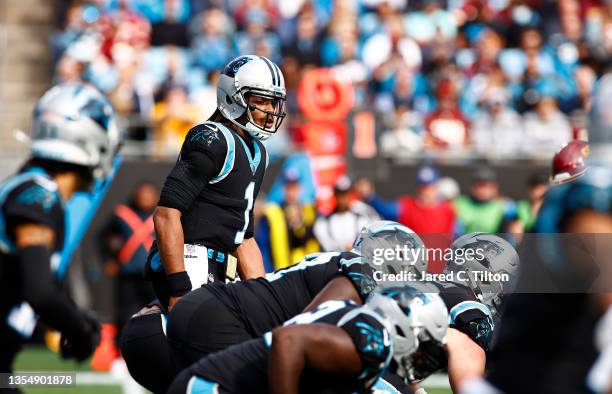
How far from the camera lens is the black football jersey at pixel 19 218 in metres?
4.41

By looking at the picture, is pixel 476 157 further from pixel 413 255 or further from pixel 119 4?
pixel 413 255

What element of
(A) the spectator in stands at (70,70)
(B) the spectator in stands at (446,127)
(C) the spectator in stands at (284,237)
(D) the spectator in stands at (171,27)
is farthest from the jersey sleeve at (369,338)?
(D) the spectator in stands at (171,27)

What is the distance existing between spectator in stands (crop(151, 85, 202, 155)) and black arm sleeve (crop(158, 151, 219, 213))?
744 centimetres

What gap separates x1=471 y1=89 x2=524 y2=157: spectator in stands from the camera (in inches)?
532

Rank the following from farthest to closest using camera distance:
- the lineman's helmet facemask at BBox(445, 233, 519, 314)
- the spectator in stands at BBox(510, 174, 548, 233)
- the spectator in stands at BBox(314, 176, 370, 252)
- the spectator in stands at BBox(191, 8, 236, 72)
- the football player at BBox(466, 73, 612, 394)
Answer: the spectator in stands at BBox(191, 8, 236, 72) → the spectator in stands at BBox(314, 176, 370, 252) → the spectator in stands at BBox(510, 174, 548, 233) → the lineman's helmet facemask at BBox(445, 233, 519, 314) → the football player at BBox(466, 73, 612, 394)

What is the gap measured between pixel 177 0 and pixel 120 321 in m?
5.91

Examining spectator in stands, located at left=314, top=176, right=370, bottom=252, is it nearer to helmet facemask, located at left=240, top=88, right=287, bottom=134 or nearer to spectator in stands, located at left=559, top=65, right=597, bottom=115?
spectator in stands, located at left=559, top=65, right=597, bottom=115

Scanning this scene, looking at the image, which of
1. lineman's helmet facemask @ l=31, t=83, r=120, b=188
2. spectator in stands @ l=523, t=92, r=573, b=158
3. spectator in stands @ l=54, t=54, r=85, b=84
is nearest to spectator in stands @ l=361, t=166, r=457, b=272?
spectator in stands @ l=523, t=92, r=573, b=158

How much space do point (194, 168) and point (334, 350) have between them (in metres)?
1.62

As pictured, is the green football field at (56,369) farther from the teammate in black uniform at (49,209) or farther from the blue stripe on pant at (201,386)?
the blue stripe on pant at (201,386)

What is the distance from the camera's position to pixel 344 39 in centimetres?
1434

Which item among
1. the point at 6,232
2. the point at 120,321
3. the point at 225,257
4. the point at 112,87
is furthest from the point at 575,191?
the point at 112,87

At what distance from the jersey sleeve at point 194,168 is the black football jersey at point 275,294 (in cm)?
58

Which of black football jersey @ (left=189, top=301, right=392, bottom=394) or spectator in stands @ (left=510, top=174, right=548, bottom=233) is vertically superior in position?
black football jersey @ (left=189, top=301, right=392, bottom=394)
